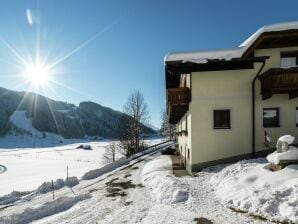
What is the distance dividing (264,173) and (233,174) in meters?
1.75

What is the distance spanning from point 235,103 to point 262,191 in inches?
323

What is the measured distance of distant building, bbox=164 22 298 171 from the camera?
1722 centimetres

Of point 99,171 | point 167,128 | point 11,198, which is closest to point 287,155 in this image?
point 11,198

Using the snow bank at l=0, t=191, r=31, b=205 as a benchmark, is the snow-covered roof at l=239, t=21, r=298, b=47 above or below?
above

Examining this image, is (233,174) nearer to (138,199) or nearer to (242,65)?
(138,199)

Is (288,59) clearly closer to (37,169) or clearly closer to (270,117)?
(270,117)

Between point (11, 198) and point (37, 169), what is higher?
point (11, 198)

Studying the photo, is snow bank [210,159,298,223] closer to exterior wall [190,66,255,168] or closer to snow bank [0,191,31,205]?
exterior wall [190,66,255,168]

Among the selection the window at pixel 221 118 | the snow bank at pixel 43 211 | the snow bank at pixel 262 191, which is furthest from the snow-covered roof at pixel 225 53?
the snow bank at pixel 43 211

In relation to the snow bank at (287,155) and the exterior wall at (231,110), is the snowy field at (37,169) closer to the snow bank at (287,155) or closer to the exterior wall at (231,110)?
the exterior wall at (231,110)

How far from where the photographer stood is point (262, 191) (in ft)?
33.4

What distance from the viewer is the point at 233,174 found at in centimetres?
1341

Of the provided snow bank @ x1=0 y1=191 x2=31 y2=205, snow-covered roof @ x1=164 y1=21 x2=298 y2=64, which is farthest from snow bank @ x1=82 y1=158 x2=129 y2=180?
snow-covered roof @ x1=164 y1=21 x2=298 y2=64

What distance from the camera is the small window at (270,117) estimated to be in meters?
17.5
